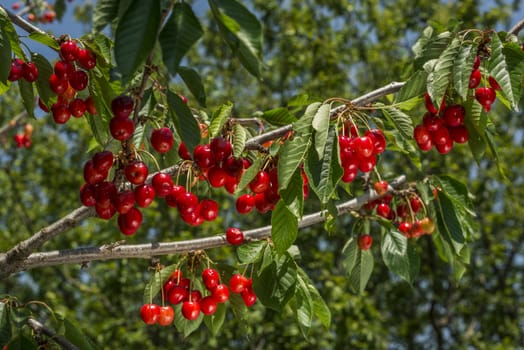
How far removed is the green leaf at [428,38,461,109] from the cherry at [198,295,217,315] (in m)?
1.14

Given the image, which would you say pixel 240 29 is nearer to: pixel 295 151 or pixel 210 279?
pixel 295 151

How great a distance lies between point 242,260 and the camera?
81.0 inches

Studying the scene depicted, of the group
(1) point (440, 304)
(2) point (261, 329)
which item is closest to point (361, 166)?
(2) point (261, 329)

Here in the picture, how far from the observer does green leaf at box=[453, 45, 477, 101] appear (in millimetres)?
1681

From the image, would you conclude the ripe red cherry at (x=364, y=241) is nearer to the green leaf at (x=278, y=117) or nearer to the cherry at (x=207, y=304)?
→ the cherry at (x=207, y=304)

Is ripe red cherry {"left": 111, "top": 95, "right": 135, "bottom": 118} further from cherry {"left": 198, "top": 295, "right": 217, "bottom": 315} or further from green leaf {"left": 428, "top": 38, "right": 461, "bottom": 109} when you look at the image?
cherry {"left": 198, "top": 295, "right": 217, "bottom": 315}

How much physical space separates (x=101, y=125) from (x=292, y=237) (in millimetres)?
815

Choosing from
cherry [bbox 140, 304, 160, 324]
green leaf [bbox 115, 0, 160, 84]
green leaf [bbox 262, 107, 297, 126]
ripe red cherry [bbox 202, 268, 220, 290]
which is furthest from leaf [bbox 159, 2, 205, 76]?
cherry [bbox 140, 304, 160, 324]

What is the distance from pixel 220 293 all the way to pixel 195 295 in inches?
5.4

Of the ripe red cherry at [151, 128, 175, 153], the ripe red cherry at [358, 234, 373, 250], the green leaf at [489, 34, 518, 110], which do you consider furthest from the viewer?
the ripe red cherry at [358, 234, 373, 250]

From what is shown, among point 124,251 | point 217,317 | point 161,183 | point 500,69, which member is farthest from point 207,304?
point 500,69

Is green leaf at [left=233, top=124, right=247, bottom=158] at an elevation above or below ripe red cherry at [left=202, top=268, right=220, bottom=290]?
above

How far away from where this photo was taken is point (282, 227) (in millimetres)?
1703

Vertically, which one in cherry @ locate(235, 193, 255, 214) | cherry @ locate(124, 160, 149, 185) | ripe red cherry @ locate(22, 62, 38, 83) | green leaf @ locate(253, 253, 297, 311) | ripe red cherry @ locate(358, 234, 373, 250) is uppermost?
ripe red cherry @ locate(22, 62, 38, 83)
